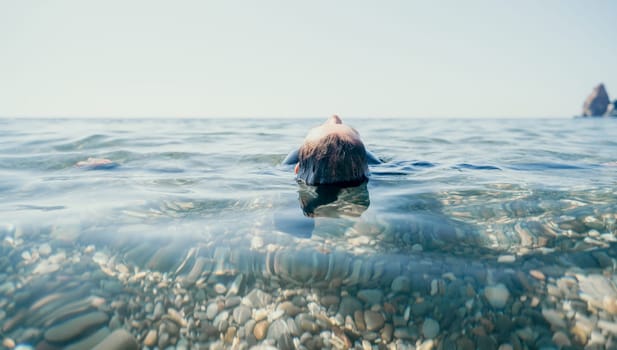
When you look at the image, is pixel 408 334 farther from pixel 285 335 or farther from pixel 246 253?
pixel 246 253

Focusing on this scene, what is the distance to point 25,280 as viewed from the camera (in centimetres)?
184

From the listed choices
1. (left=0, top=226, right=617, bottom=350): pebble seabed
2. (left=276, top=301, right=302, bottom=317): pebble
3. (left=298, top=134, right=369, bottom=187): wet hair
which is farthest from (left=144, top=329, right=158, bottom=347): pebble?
(left=298, top=134, right=369, bottom=187): wet hair

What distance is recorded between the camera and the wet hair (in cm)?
370

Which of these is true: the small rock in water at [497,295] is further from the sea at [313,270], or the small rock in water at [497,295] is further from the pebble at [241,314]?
the pebble at [241,314]

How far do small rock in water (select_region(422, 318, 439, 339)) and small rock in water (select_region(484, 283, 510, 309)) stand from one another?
1.05ft

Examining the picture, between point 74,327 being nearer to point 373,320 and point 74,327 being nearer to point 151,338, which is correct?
point 151,338

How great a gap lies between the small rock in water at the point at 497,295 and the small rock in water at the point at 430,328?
1.05 ft

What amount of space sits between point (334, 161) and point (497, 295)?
2268 mm

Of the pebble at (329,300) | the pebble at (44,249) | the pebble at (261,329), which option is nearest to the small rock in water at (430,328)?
the pebble at (329,300)

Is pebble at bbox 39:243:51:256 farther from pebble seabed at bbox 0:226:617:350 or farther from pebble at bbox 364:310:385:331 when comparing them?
pebble at bbox 364:310:385:331

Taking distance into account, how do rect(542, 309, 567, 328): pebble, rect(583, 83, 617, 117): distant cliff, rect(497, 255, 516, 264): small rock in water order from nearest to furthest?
rect(542, 309, 567, 328): pebble, rect(497, 255, 516, 264): small rock in water, rect(583, 83, 617, 117): distant cliff

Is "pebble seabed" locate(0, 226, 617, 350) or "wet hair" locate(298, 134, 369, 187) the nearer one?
"pebble seabed" locate(0, 226, 617, 350)

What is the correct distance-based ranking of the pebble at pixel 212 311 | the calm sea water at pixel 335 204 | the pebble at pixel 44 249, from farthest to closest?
the calm sea water at pixel 335 204 → the pebble at pixel 44 249 → the pebble at pixel 212 311

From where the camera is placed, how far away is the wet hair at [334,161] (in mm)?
3697
